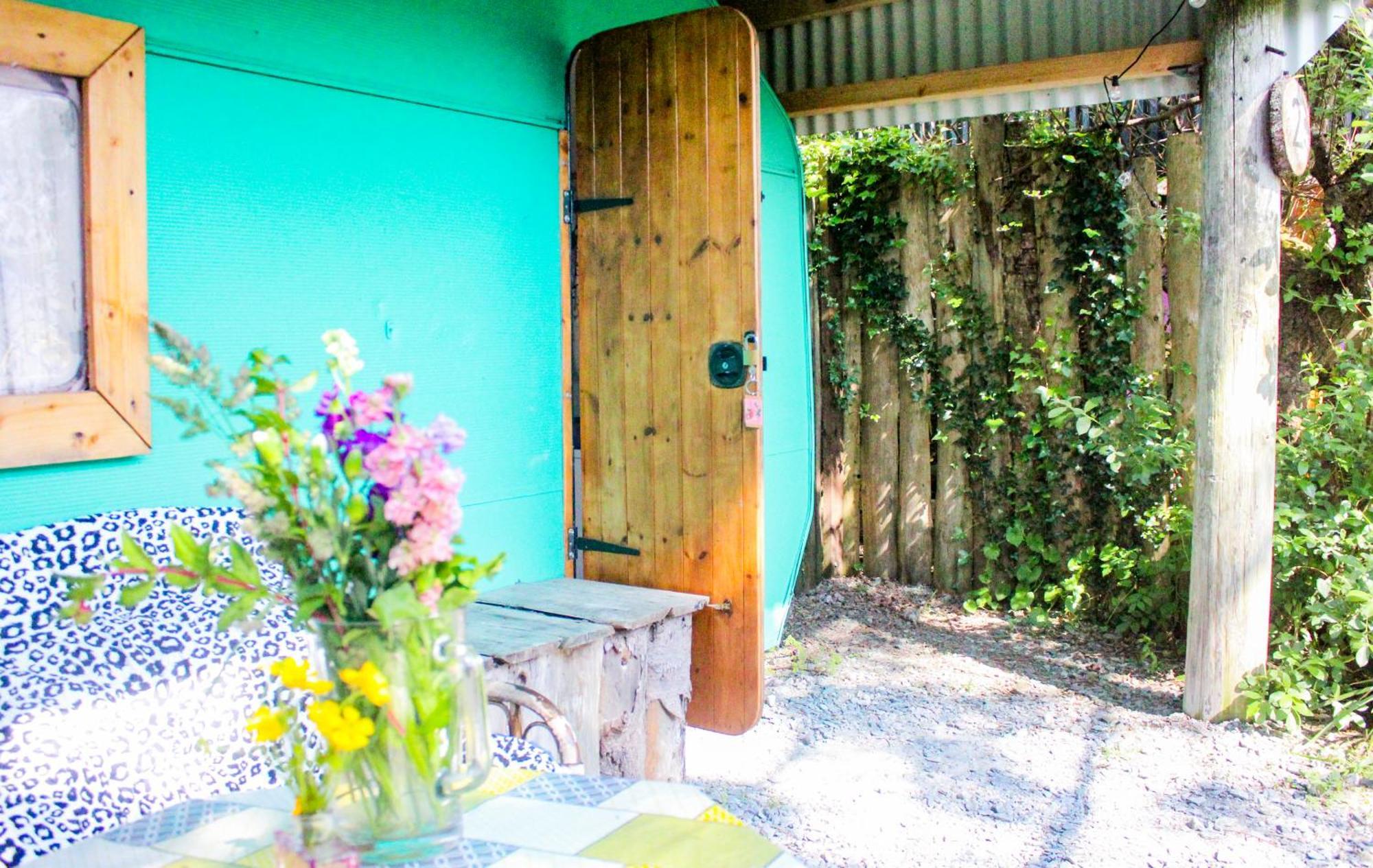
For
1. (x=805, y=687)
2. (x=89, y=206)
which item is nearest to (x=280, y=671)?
(x=89, y=206)

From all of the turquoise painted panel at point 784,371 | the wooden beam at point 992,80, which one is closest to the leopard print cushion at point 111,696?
the turquoise painted panel at point 784,371

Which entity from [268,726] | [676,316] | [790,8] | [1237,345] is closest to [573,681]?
[676,316]

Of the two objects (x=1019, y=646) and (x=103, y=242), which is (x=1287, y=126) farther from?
(x=103, y=242)

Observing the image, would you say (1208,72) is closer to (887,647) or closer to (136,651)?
(887,647)

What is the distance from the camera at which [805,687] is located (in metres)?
4.64

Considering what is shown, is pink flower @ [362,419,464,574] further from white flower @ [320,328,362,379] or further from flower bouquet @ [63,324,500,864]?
white flower @ [320,328,362,379]

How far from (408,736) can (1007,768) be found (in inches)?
113

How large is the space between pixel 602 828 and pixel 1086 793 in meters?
2.47

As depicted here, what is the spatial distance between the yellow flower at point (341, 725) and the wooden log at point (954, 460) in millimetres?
4561

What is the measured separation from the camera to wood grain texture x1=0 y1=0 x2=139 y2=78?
8.32ft

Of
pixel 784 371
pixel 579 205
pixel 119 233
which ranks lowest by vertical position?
pixel 784 371

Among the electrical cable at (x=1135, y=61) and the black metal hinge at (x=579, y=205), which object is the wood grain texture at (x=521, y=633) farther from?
the electrical cable at (x=1135, y=61)

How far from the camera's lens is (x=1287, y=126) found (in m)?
3.80

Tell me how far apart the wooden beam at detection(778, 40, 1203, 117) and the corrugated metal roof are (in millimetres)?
89
